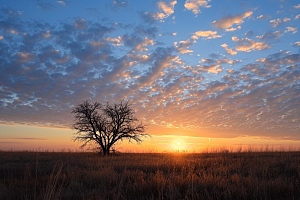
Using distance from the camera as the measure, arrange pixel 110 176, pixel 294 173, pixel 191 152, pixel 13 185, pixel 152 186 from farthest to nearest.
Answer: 1. pixel 191 152
2. pixel 294 173
3. pixel 110 176
4. pixel 13 185
5. pixel 152 186

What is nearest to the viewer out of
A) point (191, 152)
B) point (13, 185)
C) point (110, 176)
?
point (13, 185)

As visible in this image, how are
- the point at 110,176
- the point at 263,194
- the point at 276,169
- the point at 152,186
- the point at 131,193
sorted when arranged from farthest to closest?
1. the point at 276,169
2. the point at 110,176
3. the point at 152,186
4. the point at 131,193
5. the point at 263,194

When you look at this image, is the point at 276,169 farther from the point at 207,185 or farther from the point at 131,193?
the point at 131,193

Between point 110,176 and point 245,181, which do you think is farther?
point 110,176

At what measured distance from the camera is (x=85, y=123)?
104 feet

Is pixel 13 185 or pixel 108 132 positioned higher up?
pixel 108 132

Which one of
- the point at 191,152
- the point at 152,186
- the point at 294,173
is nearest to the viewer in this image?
the point at 152,186

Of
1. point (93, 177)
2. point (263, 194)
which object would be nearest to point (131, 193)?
point (93, 177)

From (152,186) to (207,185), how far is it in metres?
1.94

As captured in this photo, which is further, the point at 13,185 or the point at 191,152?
the point at 191,152

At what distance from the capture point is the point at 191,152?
31.6 metres

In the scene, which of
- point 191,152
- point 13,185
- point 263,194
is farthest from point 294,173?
point 191,152

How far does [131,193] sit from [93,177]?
11.0 feet

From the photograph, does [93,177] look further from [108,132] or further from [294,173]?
[108,132]
